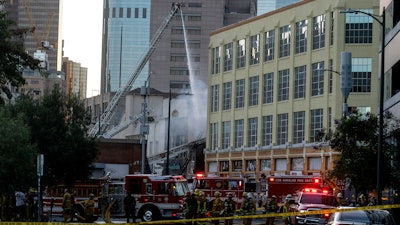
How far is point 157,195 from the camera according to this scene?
4900 cm

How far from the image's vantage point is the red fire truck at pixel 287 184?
5662 centimetres

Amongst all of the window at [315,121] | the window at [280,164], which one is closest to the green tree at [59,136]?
the window at [315,121]

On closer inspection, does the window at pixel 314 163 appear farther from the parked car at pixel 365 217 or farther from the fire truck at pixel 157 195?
the parked car at pixel 365 217

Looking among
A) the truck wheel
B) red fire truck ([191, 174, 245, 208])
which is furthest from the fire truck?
red fire truck ([191, 174, 245, 208])

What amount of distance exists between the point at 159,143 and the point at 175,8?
2009 inches

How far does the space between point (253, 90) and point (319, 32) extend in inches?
447

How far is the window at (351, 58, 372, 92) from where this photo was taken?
77.4 meters

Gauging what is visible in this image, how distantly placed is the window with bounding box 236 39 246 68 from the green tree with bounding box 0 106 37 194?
48684 millimetres

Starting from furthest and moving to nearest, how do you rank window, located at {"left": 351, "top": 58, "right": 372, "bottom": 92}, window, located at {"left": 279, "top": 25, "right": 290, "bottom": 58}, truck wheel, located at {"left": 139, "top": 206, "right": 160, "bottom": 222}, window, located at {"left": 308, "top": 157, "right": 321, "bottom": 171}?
window, located at {"left": 279, "top": 25, "right": 290, "bottom": 58}, window, located at {"left": 308, "top": 157, "right": 321, "bottom": 171}, window, located at {"left": 351, "top": 58, "right": 372, "bottom": 92}, truck wheel, located at {"left": 139, "top": 206, "right": 160, "bottom": 222}

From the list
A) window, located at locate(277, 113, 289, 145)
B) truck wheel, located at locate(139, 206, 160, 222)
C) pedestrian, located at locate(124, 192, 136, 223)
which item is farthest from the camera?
window, located at locate(277, 113, 289, 145)

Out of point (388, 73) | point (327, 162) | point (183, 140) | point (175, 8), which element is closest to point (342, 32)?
point (327, 162)

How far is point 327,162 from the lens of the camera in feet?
249

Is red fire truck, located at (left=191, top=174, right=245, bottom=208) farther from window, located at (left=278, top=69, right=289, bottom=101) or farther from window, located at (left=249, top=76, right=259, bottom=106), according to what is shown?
window, located at (left=249, top=76, right=259, bottom=106)

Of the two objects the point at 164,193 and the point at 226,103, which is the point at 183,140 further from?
the point at 164,193
